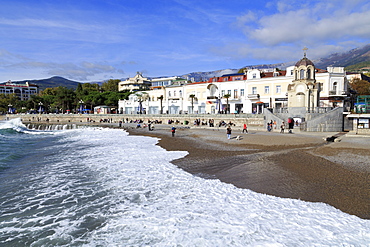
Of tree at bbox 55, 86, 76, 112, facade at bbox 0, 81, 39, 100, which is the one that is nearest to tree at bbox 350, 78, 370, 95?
→ tree at bbox 55, 86, 76, 112

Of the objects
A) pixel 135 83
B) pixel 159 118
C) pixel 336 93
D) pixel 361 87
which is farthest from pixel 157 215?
pixel 135 83

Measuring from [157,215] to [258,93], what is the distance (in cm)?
4004

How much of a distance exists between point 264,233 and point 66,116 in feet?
236

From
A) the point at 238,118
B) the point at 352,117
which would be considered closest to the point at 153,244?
the point at 352,117

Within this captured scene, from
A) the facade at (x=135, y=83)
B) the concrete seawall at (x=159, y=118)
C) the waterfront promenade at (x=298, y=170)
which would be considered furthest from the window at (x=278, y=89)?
the facade at (x=135, y=83)

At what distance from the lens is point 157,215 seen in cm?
745

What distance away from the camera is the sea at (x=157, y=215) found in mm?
6195

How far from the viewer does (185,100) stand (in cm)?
5381

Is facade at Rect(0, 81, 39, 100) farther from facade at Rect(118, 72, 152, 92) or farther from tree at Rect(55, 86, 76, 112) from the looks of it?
tree at Rect(55, 86, 76, 112)

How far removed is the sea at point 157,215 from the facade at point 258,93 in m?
24.2

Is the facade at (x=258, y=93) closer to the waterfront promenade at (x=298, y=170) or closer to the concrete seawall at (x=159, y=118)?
the concrete seawall at (x=159, y=118)

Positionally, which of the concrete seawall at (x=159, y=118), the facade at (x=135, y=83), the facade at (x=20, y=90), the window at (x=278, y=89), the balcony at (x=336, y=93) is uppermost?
the facade at (x=20, y=90)

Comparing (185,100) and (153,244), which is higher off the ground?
(185,100)

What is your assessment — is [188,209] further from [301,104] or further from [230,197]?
[301,104]
